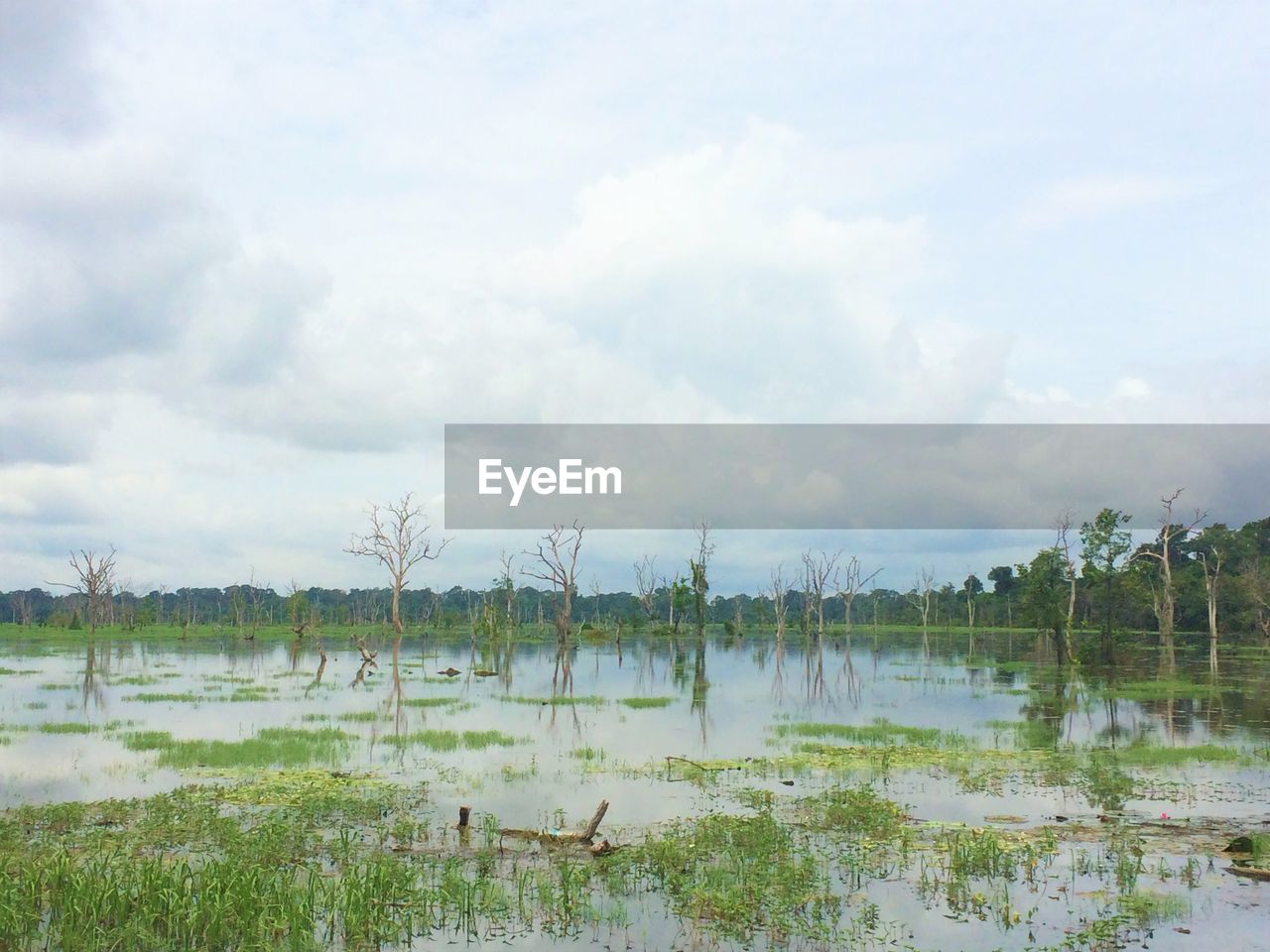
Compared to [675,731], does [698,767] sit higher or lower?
higher

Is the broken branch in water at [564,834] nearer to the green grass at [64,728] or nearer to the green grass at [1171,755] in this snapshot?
the green grass at [1171,755]

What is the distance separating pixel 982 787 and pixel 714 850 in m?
6.38

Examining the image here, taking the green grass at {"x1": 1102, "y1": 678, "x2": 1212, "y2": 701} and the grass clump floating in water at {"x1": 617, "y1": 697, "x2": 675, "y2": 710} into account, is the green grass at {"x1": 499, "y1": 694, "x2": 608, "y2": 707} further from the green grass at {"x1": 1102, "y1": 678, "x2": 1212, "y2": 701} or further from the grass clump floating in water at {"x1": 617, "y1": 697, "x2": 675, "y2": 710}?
the green grass at {"x1": 1102, "y1": 678, "x2": 1212, "y2": 701}

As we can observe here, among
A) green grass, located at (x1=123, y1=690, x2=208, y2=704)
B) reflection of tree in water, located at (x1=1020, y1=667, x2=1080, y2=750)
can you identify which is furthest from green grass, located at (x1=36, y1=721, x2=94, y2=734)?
reflection of tree in water, located at (x1=1020, y1=667, x2=1080, y2=750)

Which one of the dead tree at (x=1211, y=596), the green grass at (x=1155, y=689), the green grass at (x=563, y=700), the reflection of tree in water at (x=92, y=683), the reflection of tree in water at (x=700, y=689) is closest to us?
the reflection of tree in water at (x=700, y=689)

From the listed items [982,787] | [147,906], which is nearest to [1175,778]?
[982,787]

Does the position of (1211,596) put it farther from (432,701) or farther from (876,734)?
(432,701)

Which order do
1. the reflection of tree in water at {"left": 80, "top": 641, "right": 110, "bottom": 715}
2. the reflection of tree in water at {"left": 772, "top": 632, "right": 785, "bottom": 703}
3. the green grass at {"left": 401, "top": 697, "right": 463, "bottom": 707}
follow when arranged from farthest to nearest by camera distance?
the reflection of tree in water at {"left": 772, "top": 632, "right": 785, "bottom": 703}
the green grass at {"left": 401, "top": 697, "right": 463, "bottom": 707}
the reflection of tree in water at {"left": 80, "top": 641, "right": 110, "bottom": 715}

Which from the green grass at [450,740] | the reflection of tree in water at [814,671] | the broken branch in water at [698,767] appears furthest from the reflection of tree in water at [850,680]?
the broken branch in water at [698,767]

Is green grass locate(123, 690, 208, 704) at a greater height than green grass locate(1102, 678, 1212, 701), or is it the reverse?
green grass locate(123, 690, 208, 704)

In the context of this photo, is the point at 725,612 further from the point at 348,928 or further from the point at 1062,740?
the point at 348,928

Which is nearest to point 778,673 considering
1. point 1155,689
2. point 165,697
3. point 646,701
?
point 646,701

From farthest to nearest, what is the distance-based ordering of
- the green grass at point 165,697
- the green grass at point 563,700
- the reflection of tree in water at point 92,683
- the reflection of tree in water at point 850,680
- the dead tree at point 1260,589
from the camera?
the dead tree at point 1260,589, the reflection of tree in water at point 850,680, the green grass at point 563,700, the green grass at point 165,697, the reflection of tree in water at point 92,683

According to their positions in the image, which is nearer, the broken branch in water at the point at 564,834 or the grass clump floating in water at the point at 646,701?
the broken branch in water at the point at 564,834
